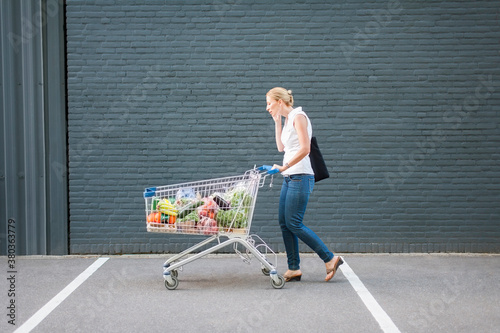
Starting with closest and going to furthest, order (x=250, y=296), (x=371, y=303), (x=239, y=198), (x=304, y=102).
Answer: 1. (x=371, y=303)
2. (x=250, y=296)
3. (x=239, y=198)
4. (x=304, y=102)

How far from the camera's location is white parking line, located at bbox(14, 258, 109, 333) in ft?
17.5

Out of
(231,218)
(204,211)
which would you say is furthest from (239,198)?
(204,211)

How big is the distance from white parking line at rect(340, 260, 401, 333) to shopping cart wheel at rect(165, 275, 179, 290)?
1.92 m

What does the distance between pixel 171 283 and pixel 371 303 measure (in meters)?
2.09

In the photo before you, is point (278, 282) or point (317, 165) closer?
point (278, 282)

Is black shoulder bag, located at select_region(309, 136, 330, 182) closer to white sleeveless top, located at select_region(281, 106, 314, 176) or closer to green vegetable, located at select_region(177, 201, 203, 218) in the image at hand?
white sleeveless top, located at select_region(281, 106, 314, 176)

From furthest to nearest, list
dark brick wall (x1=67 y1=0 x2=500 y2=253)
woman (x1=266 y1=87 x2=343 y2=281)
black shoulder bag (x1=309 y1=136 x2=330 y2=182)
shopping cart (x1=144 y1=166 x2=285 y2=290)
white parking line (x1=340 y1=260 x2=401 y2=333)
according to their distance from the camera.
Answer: dark brick wall (x1=67 y1=0 x2=500 y2=253), black shoulder bag (x1=309 y1=136 x2=330 y2=182), woman (x1=266 y1=87 x2=343 y2=281), shopping cart (x1=144 y1=166 x2=285 y2=290), white parking line (x1=340 y1=260 x2=401 y2=333)

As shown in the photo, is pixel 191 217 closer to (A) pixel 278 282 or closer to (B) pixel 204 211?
(B) pixel 204 211

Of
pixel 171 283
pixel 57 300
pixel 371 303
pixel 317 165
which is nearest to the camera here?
pixel 371 303

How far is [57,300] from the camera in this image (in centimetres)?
617

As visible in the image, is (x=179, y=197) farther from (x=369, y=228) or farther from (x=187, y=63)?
(x=369, y=228)

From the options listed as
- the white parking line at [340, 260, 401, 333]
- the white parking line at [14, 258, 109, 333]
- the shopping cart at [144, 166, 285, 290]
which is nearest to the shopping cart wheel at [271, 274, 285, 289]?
the shopping cart at [144, 166, 285, 290]

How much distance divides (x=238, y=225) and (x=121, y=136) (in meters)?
2.77

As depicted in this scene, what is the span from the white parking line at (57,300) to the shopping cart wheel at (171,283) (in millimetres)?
1011
